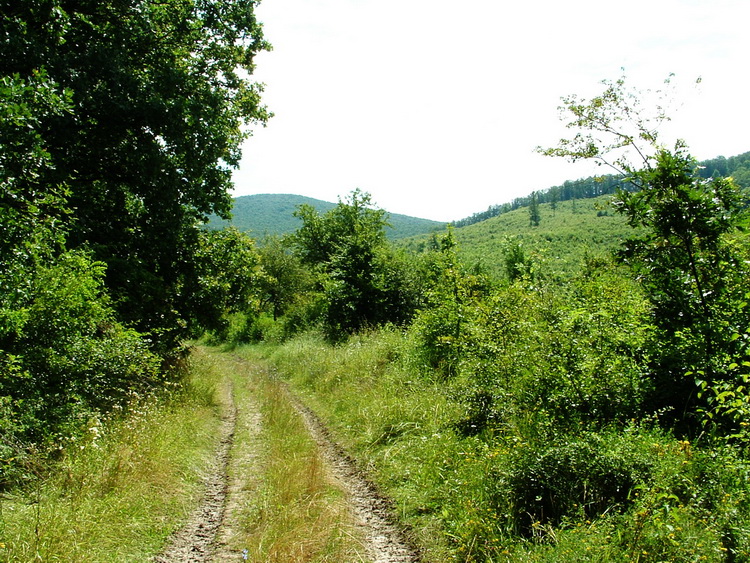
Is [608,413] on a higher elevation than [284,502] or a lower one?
higher

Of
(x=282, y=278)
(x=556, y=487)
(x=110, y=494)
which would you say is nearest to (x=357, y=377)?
(x=110, y=494)

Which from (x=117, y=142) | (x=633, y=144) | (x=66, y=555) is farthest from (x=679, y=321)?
(x=117, y=142)

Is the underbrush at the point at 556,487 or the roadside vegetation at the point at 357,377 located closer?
the underbrush at the point at 556,487

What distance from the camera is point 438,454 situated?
21.0 feet

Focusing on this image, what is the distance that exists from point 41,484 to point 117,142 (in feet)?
29.3

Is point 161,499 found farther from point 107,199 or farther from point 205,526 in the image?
point 107,199

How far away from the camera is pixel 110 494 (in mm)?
5379

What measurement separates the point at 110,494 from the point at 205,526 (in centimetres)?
126

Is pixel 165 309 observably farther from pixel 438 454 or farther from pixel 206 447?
pixel 438 454

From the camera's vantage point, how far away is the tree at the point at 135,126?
9.22 meters

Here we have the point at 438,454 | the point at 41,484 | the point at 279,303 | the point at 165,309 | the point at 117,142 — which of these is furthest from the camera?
the point at 279,303

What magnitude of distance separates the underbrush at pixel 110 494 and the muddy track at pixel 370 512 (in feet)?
7.10

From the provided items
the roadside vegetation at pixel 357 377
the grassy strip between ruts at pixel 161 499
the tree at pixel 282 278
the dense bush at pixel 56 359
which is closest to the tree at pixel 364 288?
the roadside vegetation at pixel 357 377

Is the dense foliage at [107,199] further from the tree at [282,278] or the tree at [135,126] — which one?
the tree at [282,278]
